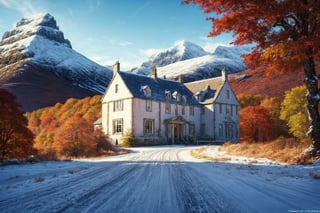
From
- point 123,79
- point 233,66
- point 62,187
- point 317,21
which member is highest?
point 233,66

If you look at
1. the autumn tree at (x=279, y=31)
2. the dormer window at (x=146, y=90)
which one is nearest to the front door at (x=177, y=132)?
the dormer window at (x=146, y=90)

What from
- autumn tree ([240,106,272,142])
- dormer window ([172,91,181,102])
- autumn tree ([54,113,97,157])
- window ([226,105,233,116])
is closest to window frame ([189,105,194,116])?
dormer window ([172,91,181,102])

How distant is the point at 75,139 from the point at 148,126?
1328 centimetres

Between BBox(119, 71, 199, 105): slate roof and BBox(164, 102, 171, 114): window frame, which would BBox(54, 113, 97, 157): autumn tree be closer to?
BBox(119, 71, 199, 105): slate roof

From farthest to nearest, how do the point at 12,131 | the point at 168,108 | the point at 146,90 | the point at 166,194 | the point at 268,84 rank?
the point at 268,84
the point at 168,108
the point at 146,90
the point at 12,131
the point at 166,194

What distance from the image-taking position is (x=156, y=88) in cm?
3519

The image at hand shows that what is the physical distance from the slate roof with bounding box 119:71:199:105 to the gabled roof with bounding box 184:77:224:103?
157 cm

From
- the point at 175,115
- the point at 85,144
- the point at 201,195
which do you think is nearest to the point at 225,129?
the point at 175,115

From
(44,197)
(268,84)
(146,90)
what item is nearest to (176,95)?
(146,90)

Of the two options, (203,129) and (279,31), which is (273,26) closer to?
(279,31)

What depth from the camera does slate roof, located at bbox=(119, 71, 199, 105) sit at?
32.2 metres

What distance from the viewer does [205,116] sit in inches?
1532

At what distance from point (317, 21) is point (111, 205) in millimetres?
10977

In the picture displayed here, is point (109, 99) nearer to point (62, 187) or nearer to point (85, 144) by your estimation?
point (85, 144)
